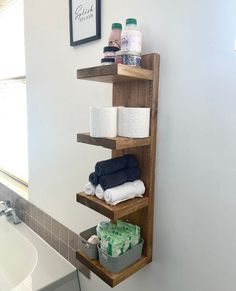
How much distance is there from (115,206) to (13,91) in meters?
1.66

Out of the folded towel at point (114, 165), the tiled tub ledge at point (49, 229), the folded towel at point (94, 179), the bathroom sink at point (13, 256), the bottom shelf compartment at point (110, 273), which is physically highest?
the folded towel at point (114, 165)

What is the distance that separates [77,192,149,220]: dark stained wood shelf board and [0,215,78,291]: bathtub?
68 cm

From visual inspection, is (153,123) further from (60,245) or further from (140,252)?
(60,245)

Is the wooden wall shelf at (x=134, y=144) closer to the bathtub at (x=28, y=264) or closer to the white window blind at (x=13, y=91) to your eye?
the bathtub at (x=28, y=264)

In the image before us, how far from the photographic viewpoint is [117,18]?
3.33ft

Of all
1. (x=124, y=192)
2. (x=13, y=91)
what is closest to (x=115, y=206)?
(x=124, y=192)

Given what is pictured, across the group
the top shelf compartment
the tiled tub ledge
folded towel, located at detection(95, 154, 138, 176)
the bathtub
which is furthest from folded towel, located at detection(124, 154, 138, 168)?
the bathtub

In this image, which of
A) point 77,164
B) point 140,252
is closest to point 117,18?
point 77,164

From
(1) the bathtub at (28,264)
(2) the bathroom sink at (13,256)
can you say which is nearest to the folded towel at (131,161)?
(1) the bathtub at (28,264)

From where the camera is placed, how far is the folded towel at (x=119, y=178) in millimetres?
855

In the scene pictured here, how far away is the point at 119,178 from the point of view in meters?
0.88

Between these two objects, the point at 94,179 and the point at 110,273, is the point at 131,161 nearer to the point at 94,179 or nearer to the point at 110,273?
the point at 94,179

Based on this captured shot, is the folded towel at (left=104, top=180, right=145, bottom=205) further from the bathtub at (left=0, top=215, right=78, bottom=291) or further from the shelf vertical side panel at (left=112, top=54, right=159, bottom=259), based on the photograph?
the bathtub at (left=0, top=215, right=78, bottom=291)

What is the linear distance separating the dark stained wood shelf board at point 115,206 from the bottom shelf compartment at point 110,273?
0.22 m
